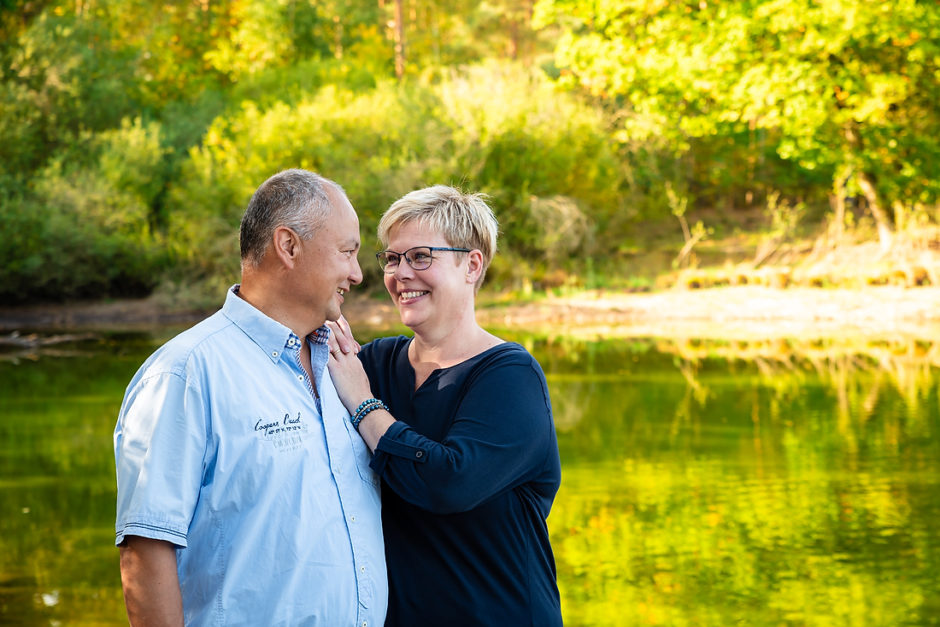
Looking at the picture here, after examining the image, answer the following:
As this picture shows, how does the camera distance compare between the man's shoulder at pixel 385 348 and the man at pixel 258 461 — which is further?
the man's shoulder at pixel 385 348

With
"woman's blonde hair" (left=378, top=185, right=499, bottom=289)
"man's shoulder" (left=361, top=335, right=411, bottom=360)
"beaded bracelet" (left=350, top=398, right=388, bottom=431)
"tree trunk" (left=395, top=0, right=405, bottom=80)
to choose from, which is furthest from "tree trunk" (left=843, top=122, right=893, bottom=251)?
"beaded bracelet" (left=350, top=398, right=388, bottom=431)

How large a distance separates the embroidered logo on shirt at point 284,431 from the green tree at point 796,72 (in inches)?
762

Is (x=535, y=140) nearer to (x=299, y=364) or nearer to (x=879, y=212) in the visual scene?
(x=879, y=212)

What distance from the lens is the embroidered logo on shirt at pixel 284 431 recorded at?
8.05 feet

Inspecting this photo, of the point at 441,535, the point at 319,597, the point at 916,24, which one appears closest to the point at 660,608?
the point at 441,535

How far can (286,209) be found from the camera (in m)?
2.57

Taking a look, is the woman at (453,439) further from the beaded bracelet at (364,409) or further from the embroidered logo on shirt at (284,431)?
the embroidered logo on shirt at (284,431)

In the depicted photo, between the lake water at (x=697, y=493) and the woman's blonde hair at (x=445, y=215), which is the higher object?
the woman's blonde hair at (x=445, y=215)

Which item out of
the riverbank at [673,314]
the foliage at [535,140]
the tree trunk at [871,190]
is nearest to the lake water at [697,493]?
the riverbank at [673,314]

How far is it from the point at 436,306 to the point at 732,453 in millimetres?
7384

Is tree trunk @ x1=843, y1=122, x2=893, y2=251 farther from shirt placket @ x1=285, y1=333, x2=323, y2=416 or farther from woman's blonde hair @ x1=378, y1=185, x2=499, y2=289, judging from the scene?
shirt placket @ x1=285, y1=333, x2=323, y2=416

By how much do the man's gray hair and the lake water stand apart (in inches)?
149

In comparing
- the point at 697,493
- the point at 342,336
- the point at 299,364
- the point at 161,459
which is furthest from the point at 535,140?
the point at 161,459

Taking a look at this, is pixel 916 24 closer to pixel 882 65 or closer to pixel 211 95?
pixel 882 65
